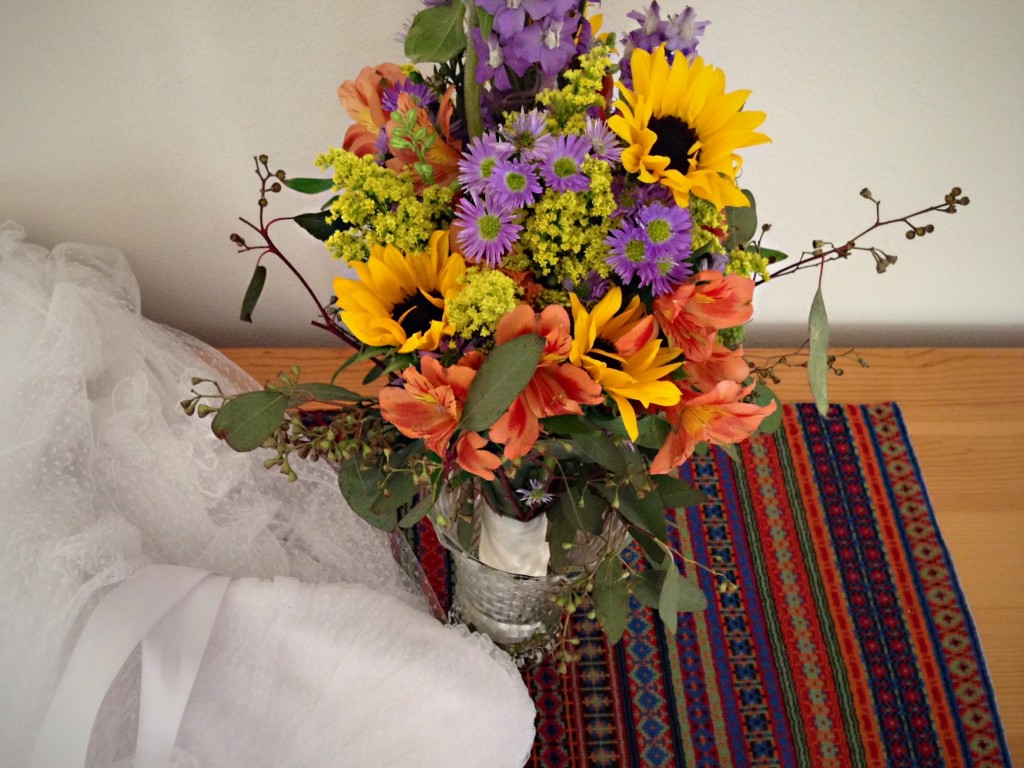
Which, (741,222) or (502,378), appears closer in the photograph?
(502,378)

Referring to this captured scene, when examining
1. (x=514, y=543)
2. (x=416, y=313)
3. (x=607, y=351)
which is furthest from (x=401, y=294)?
(x=514, y=543)

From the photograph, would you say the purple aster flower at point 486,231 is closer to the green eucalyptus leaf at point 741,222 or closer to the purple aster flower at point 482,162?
the purple aster flower at point 482,162

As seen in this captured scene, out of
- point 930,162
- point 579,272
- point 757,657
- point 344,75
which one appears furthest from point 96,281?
point 930,162

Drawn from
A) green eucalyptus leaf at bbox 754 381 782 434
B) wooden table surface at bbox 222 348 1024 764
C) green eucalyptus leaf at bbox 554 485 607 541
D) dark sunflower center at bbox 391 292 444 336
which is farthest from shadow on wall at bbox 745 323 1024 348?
dark sunflower center at bbox 391 292 444 336

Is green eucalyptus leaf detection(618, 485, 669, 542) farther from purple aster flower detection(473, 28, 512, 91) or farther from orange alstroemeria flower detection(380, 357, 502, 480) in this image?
purple aster flower detection(473, 28, 512, 91)

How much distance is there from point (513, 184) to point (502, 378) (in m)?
0.10

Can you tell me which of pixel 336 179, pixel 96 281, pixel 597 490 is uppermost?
pixel 96 281

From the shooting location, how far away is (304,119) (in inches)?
28.1

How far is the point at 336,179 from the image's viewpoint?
1.33 feet

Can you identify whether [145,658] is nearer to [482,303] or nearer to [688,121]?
[482,303]

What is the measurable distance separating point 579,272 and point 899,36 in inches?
20.8

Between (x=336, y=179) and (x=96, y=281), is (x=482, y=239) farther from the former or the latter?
(x=96, y=281)

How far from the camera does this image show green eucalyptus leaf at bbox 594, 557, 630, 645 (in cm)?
51

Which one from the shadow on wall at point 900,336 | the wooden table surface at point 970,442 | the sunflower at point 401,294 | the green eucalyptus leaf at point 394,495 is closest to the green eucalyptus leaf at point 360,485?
the green eucalyptus leaf at point 394,495
